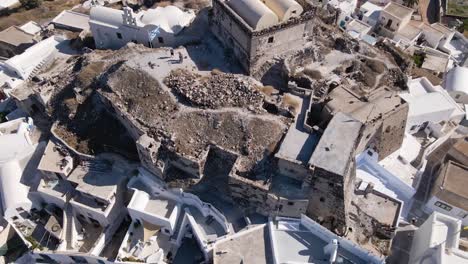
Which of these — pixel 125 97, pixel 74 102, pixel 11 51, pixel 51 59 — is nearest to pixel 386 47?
pixel 125 97

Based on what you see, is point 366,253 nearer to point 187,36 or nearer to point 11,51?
point 187,36

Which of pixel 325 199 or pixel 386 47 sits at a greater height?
pixel 386 47

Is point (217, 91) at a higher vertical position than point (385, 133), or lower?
higher

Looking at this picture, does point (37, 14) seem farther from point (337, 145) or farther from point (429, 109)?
point (429, 109)

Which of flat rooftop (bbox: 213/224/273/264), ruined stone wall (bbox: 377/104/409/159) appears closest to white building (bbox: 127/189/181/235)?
flat rooftop (bbox: 213/224/273/264)

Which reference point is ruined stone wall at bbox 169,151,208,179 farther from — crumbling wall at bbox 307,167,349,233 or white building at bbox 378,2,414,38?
white building at bbox 378,2,414,38

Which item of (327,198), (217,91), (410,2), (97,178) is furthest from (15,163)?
(410,2)
